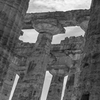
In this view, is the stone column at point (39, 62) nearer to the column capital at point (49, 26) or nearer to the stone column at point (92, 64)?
the column capital at point (49, 26)

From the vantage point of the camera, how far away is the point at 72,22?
1656 cm

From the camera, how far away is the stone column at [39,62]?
1606cm

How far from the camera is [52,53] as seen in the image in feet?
69.4

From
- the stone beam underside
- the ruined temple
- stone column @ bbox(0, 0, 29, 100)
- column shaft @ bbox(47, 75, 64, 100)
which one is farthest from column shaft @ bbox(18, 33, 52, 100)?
stone column @ bbox(0, 0, 29, 100)

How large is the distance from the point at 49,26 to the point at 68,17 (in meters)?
1.54

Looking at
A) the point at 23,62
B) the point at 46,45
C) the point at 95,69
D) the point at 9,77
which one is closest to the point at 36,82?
the point at 46,45

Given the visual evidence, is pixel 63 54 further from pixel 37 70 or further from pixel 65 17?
pixel 65 17

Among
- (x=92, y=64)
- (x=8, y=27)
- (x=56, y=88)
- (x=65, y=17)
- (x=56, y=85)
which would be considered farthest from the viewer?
(x=56, y=85)

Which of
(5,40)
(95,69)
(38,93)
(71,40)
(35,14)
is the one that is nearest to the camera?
(95,69)

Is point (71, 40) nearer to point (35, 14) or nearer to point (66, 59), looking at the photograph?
point (66, 59)

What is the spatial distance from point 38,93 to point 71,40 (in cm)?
606

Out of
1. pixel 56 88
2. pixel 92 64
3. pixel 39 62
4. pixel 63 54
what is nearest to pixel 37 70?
pixel 39 62

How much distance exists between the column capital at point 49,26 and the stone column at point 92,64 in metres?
10.4

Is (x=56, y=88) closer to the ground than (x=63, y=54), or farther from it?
closer to the ground
